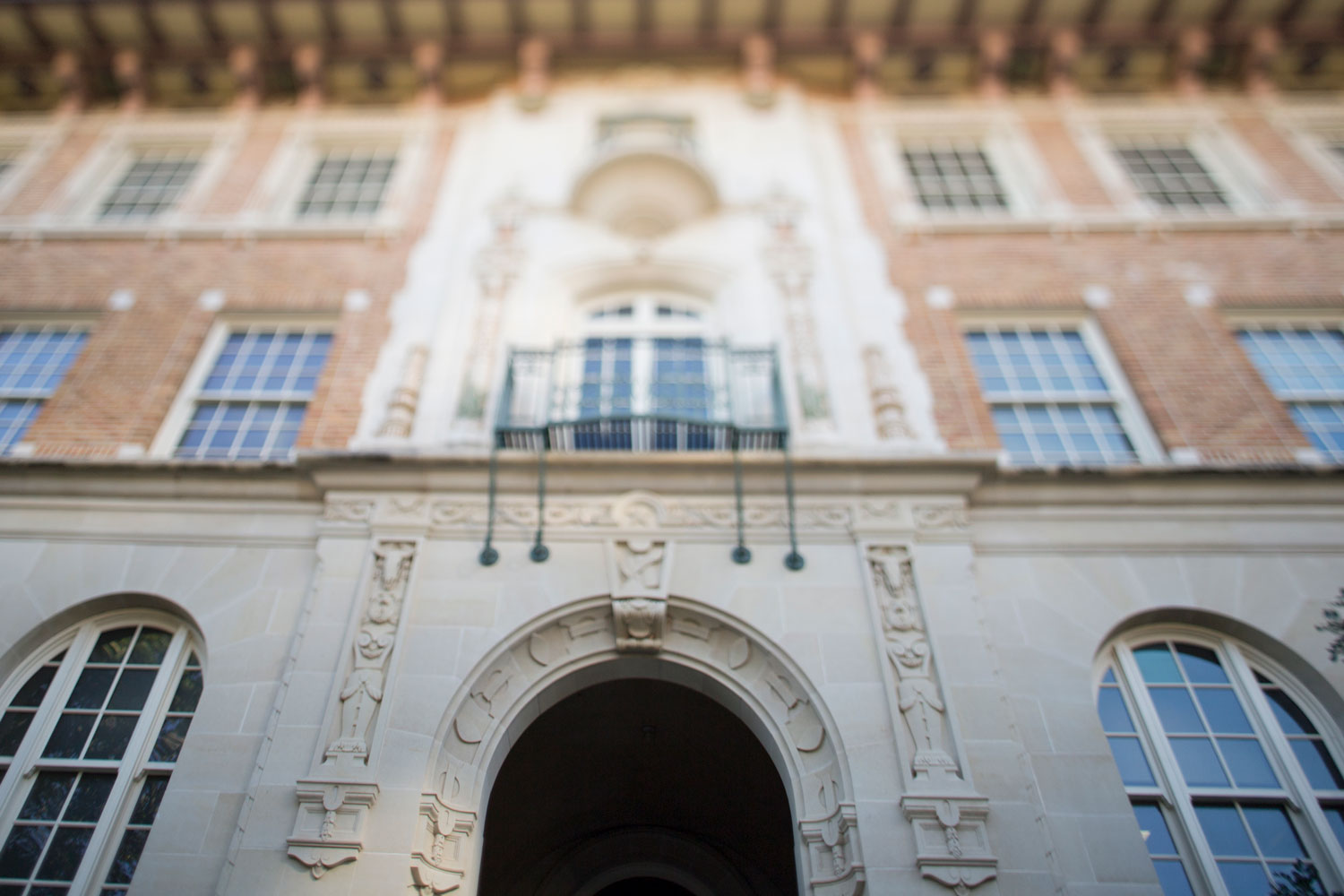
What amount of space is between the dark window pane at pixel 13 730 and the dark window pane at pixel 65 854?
0.88 m

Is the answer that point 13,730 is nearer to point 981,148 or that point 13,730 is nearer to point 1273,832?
point 1273,832

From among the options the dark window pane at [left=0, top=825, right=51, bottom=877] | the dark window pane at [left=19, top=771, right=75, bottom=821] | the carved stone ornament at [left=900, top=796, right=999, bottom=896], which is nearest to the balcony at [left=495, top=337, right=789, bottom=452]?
the carved stone ornament at [left=900, top=796, right=999, bottom=896]

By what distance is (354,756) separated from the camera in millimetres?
5891

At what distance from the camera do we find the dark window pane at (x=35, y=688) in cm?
671

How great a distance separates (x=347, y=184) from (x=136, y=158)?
11.2ft

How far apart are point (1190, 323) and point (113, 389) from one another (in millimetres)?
11416

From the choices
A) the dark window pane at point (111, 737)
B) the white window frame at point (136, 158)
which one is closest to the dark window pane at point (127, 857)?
the dark window pane at point (111, 737)

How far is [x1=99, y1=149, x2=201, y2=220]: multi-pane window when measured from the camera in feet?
37.8

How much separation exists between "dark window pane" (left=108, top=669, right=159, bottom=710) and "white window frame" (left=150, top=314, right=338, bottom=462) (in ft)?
6.59

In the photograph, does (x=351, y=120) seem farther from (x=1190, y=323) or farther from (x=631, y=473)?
(x=1190, y=323)

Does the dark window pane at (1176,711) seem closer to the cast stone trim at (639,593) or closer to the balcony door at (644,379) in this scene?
the cast stone trim at (639,593)

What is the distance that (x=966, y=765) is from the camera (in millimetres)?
5863

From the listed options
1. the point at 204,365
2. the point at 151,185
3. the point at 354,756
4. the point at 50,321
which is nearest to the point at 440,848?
the point at 354,756

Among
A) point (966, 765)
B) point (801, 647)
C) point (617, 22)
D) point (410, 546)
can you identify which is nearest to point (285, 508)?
point (410, 546)
